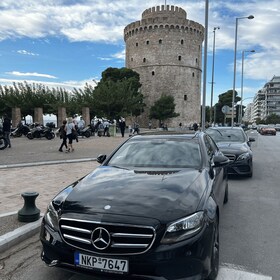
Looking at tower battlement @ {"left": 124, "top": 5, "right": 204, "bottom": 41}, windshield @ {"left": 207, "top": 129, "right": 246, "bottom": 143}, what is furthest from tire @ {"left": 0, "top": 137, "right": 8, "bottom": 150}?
tower battlement @ {"left": 124, "top": 5, "right": 204, "bottom": 41}

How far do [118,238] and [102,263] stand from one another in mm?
266

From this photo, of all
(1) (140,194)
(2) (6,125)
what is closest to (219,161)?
(1) (140,194)

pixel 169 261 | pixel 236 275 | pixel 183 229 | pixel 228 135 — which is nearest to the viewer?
pixel 169 261

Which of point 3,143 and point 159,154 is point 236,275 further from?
point 3,143

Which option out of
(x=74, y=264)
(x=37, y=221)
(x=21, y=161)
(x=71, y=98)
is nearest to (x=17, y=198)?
(x=37, y=221)

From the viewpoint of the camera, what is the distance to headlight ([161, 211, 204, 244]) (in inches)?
113

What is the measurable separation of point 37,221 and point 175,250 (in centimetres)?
299

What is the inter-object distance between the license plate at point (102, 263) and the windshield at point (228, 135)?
8.69m

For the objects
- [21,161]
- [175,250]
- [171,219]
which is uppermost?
[171,219]

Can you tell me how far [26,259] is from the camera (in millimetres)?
4016

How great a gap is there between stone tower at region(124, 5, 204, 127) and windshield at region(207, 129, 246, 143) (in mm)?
56938

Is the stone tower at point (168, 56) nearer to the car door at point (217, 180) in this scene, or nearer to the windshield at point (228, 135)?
the windshield at point (228, 135)

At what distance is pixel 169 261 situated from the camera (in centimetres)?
281

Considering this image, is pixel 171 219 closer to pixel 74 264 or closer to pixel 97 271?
pixel 97 271
